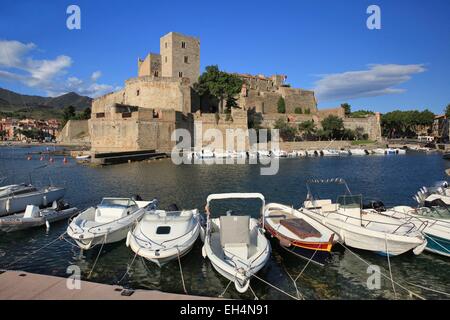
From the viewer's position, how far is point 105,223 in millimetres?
10602

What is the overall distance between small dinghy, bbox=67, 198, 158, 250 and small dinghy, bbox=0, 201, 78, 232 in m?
2.46

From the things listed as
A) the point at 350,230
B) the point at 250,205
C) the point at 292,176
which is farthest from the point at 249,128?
the point at 350,230

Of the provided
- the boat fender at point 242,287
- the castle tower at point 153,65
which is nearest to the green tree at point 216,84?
the castle tower at point 153,65

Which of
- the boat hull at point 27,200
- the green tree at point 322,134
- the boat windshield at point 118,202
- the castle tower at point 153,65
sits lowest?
the boat hull at point 27,200

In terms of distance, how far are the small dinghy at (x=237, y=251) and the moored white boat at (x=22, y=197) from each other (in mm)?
9029

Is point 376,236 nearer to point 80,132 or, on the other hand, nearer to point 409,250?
point 409,250

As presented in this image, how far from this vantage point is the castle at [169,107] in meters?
42.2

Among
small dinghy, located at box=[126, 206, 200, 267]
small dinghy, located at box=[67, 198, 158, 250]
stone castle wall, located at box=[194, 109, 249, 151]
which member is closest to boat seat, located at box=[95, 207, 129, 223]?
small dinghy, located at box=[67, 198, 158, 250]

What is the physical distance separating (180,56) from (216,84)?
768 cm

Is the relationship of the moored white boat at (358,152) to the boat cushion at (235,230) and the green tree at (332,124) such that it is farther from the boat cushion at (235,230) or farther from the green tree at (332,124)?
the boat cushion at (235,230)

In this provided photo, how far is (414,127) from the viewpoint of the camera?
9212 cm

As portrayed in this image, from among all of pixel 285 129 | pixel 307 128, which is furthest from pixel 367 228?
pixel 307 128

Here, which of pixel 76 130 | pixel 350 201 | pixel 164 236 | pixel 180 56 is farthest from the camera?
pixel 76 130

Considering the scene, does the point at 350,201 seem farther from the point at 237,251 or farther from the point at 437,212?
the point at 237,251
